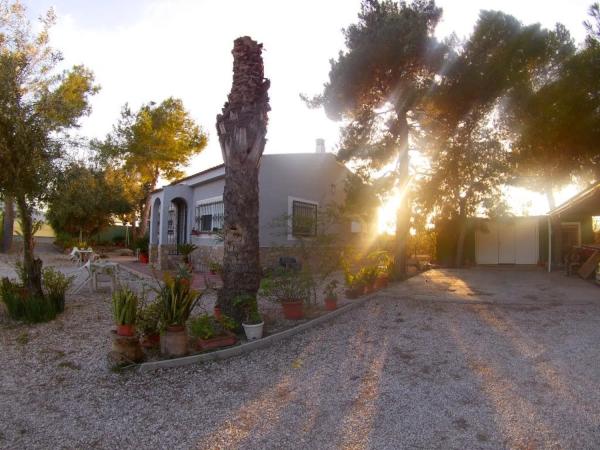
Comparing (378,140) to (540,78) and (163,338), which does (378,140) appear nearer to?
(540,78)

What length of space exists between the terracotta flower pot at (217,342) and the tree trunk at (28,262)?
3975 millimetres

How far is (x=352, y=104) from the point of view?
12219 mm

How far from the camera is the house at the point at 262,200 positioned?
1267 cm

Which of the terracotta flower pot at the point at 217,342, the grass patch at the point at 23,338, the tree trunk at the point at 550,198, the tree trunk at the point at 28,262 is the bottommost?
the grass patch at the point at 23,338

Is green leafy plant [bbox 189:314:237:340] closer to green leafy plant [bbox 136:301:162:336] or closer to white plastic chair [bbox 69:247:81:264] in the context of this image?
green leafy plant [bbox 136:301:162:336]

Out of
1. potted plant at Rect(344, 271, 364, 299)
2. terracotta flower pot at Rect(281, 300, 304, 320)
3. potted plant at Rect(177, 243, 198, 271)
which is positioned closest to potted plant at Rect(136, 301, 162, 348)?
terracotta flower pot at Rect(281, 300, 304, 320)

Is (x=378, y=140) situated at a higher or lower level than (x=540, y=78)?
lower

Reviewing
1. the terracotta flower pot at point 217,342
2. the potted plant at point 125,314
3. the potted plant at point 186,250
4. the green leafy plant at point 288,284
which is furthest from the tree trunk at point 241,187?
the potted plant at point 186,250

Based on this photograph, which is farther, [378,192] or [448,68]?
Result: [378,192]

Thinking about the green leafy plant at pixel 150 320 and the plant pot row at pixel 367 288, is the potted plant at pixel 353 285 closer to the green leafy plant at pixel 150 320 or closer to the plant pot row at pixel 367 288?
the plant pot row at pixel 367 288

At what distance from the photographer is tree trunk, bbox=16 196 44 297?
7320mm

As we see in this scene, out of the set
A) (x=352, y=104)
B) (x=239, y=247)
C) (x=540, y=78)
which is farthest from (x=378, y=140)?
(x=239, y=247)

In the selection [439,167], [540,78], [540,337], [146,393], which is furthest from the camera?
[540,78]

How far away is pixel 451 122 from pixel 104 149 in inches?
942
